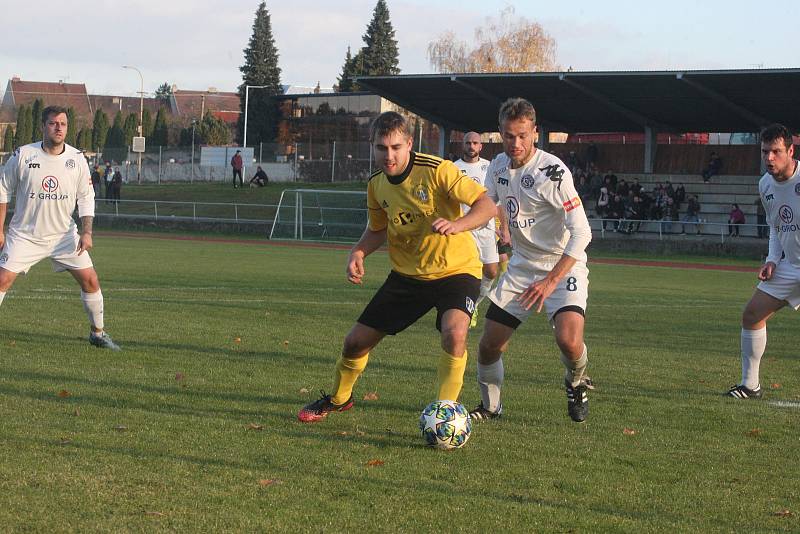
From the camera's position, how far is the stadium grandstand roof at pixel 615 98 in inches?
1332

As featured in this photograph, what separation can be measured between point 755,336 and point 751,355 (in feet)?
0.72

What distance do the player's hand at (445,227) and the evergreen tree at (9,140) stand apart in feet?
269

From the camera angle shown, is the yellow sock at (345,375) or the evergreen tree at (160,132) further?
the evergreen tree at (160,132)

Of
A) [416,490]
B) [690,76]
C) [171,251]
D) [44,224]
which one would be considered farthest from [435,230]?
[690,76]

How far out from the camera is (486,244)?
41.5 feet

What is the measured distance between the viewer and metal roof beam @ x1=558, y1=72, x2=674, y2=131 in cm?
3606

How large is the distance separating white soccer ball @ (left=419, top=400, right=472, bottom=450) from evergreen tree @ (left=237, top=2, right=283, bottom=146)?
242ft

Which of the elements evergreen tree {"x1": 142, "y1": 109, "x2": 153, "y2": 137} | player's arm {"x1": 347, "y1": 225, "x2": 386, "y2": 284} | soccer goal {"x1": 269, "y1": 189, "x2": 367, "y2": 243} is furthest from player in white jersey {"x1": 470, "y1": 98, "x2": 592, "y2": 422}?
evergreen tree {"x1": 142, "y1": 109, "x2": 153, "y2": 137}

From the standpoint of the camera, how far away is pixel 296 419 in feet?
22.5

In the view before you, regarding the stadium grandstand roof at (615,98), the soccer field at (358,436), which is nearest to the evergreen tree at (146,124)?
the stadium grandstand roof at (615,98)

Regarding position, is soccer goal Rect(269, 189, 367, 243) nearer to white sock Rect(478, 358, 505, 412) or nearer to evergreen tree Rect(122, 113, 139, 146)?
white sock Rect(478, 358, 505, 412)

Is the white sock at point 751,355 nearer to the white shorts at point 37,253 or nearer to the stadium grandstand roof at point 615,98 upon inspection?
the white shorts at point 37,253

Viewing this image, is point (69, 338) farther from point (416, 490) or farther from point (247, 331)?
point (416, 490)

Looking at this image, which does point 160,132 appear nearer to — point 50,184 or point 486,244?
point 486,244
